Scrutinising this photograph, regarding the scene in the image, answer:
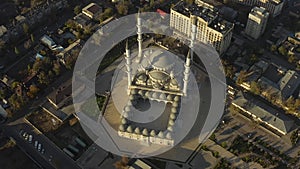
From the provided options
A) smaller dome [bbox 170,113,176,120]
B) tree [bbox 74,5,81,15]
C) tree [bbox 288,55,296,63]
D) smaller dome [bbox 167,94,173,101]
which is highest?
tree [bbox 74,5,81,15]

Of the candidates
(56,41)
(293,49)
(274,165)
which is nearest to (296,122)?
(274,165)

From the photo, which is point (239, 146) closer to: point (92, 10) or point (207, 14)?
point (207, 14)

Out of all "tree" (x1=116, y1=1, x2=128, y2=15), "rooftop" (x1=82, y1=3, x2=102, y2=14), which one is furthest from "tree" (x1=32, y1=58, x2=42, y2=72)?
"tree" (x1=116, y1=1, x2=128, y2=15)

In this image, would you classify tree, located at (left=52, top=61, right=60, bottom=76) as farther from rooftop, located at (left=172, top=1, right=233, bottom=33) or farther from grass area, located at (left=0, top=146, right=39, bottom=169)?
rooftop, located at (left=172, top=1, right=233, bottom=33)

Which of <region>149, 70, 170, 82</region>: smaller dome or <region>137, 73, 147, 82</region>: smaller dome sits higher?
<region>149, 70, 170, 82</region>: smaller dome

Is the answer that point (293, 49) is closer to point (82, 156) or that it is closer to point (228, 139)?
point (228, 139)

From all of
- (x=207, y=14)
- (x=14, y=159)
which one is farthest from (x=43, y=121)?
(x=207, y=14)
